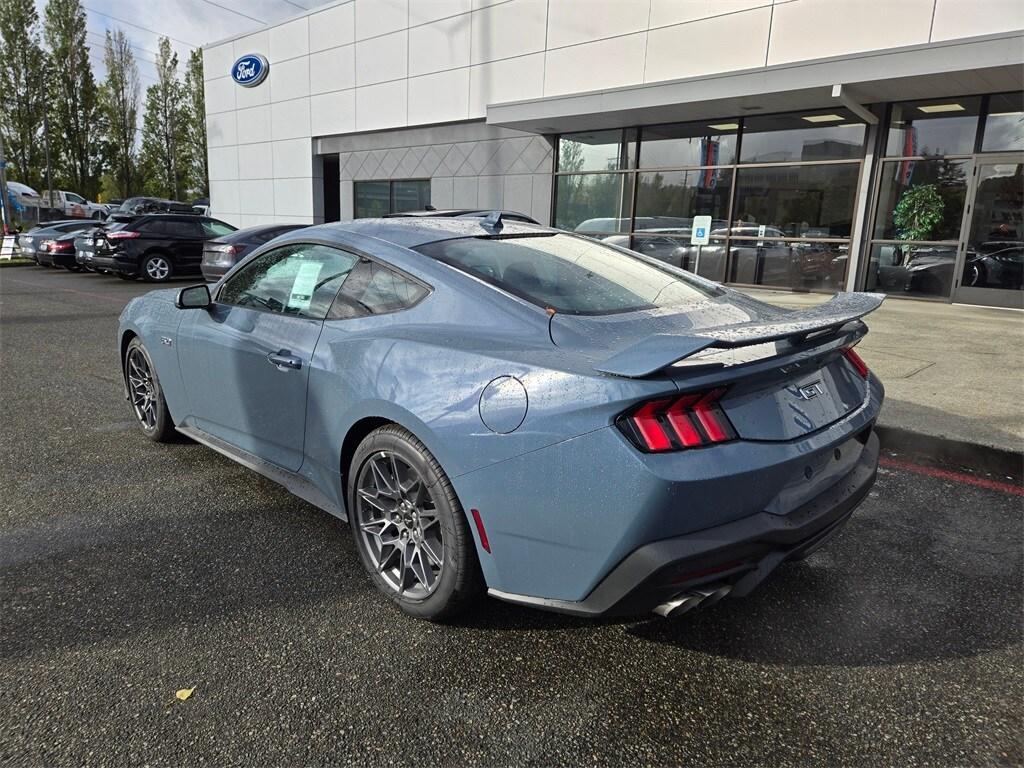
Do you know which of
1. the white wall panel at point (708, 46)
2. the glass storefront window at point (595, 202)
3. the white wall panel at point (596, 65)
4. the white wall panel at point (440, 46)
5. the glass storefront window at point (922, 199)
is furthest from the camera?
the white wall panel at point (440, 46)

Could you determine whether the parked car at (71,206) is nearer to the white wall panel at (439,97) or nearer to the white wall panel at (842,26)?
the white wall panel at (439,97)

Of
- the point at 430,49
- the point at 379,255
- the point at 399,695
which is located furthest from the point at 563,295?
the point at 430,49

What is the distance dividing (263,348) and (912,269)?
519 inches

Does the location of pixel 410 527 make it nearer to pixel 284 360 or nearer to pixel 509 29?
pixel 284 360

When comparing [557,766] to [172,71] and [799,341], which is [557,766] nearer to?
[799,341]

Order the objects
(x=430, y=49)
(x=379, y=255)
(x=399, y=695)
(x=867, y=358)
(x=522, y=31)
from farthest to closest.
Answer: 1. (x=430, y=49)
2. (x=522, y=31)
3. (x=867, y=358)
4. (x=379, y=255)
5. (x=399, y=695)

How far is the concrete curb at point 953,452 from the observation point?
4289mm

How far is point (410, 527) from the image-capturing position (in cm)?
261

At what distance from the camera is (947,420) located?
499 cm

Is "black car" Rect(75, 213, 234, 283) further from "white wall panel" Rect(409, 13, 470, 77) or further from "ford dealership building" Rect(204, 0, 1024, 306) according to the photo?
"white wall panel" Rect(409, 13, 470, 77)

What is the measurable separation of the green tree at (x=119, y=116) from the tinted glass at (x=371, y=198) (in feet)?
118

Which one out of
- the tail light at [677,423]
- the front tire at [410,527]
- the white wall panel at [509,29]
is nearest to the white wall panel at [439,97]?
the white wall panel at [509,29]

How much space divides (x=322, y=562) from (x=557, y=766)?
59.7 inches

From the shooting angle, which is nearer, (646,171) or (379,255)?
(379,255)
